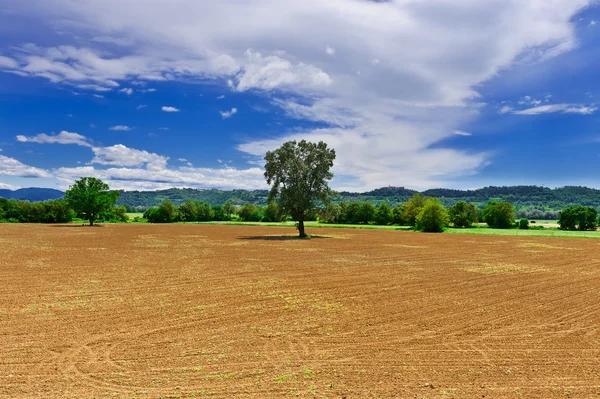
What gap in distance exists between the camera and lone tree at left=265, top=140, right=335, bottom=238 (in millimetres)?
56281

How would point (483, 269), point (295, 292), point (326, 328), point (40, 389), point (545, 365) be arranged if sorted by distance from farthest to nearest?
point (483, 269) < point (295, 292) < point (326, 328) < point (545, 365) < point (40, 389)

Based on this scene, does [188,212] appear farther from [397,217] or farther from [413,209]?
[413,209]

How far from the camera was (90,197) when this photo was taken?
285ft

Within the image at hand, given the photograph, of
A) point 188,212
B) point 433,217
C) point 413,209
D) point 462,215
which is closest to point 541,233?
point 433,217

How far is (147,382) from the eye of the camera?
775cm

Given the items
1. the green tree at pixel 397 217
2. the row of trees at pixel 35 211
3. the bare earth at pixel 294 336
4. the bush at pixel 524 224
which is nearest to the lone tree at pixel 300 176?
the bare earth at pixel 294 336

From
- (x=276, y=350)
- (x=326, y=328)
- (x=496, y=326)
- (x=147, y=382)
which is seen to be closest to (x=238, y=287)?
(x=326, y=328)

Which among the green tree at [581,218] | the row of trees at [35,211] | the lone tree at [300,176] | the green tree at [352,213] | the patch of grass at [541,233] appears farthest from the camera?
the green tree at [352,213]

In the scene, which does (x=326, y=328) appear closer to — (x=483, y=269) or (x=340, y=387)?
(x=340, y=387)

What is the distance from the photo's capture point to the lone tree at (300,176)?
2216 inches

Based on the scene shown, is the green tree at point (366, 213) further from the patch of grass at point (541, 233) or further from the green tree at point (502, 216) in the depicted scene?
the patch of grass at point (541, 233)

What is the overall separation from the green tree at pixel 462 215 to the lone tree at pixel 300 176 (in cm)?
6956

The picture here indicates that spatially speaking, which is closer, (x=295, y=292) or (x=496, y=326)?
(x=496, y=326)

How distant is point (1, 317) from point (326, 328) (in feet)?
36.6
